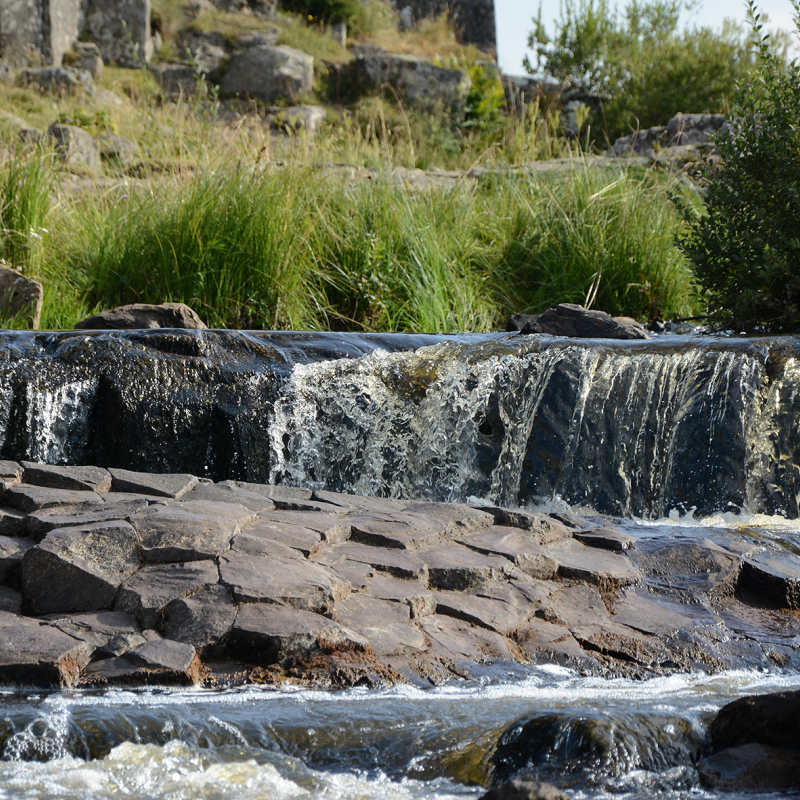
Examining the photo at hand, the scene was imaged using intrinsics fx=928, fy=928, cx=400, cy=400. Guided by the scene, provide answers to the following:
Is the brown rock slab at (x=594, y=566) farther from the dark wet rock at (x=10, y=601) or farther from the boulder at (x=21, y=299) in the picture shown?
the boulder at (x=21, y=299)

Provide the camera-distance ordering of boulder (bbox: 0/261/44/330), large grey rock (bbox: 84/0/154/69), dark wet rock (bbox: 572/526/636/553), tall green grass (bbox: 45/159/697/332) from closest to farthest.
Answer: dark wet rock (bbox: 572/526/636/553) < boulder (bbox: 0/261/44/330) < tall green grass (bbox: 45/159/697/332) < large grey rock (bbox: 84/0/154/69)

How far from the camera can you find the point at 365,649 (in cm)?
250

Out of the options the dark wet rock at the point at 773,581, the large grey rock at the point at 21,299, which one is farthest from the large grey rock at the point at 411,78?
the dark wet rock at the point at 773,581

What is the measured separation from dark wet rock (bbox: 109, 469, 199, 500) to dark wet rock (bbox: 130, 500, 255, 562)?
0.31 meters

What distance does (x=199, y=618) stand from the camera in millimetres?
2488

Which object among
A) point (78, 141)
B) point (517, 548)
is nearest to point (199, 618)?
point (517, 548)

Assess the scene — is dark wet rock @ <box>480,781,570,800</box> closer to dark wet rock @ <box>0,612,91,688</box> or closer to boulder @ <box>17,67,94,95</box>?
dark wet rock @ <box>0,612,91,688</box>

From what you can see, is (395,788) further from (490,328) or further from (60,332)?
(490,328)

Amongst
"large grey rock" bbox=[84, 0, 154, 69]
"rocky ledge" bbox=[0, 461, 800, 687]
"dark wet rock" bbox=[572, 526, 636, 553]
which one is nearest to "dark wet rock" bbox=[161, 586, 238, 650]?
"rocky ledge" bbox=[0, 461, 800, 687]

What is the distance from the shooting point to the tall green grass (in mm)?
6957

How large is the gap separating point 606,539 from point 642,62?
17.5 metres

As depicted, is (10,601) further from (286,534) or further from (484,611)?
(484,611)

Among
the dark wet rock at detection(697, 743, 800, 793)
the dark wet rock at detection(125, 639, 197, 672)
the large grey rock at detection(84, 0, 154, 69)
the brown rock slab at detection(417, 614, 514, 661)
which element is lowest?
the dark wet rock at detection(697, 743, 800, 793)

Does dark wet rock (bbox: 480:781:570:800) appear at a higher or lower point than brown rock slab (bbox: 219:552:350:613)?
lower
